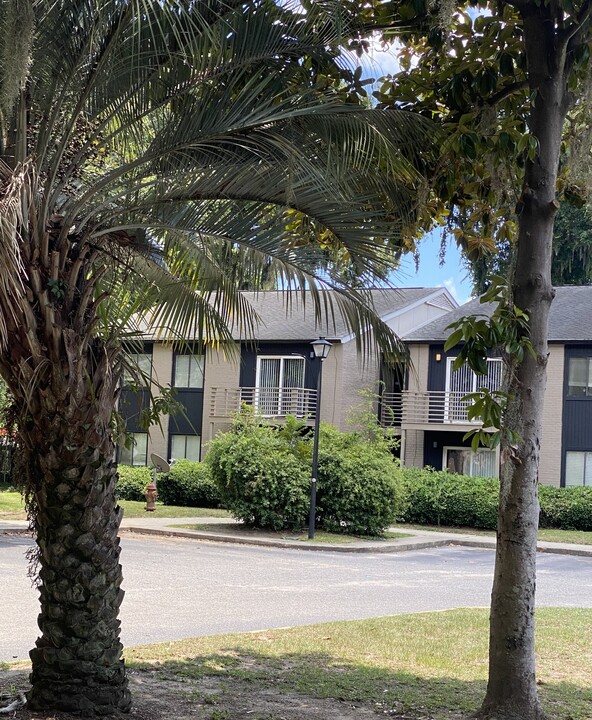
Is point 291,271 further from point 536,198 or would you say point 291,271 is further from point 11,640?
point 11,640

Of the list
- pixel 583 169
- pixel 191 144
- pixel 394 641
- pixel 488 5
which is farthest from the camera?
pixel 394 641

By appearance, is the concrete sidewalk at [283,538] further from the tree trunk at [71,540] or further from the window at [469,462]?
the tree trunk at [71,540]

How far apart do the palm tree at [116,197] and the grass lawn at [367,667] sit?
1.36 metres

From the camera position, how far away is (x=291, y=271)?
23.4 ft

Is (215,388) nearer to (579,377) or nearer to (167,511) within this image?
(167,511)

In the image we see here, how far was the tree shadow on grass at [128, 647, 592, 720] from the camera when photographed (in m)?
6.19

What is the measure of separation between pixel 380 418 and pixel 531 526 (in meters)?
29.6

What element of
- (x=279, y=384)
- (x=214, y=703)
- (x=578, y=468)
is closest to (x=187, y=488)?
(x=279, y=384)

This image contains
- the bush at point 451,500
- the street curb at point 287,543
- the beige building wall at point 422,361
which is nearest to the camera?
the street curb at point 287,543

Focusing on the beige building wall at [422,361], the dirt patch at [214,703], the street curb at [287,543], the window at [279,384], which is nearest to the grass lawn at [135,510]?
the street curb at [287,543]

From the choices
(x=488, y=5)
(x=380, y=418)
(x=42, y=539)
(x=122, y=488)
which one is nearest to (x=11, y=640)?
(x=42, y=539)

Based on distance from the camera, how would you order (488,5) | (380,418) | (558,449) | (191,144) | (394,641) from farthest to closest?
(380,418) < (558,449) < (394,641) < (488,5) < (191,144)

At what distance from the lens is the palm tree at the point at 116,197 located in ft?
18.5

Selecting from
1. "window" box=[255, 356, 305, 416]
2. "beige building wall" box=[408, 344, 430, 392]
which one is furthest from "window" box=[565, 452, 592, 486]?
"window" box=[255, 356, 305, 416]
